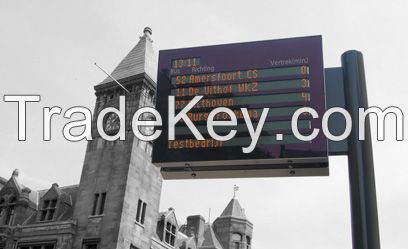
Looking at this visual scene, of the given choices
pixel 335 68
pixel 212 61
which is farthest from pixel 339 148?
pixel 212 61

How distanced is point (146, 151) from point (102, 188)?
369 centimetres

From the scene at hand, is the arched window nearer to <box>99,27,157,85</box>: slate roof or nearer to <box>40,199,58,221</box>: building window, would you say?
<box>40,199,58,221</box>: building window

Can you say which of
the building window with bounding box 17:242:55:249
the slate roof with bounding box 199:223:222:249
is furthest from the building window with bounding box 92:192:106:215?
the slate roof with bounding box 199:223:222:249

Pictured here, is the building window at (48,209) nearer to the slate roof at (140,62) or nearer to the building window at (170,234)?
the building window at (170,234)

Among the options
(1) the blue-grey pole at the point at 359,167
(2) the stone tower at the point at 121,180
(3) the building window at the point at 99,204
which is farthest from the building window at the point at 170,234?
(1) the blue-grey pole at the point at 359,167

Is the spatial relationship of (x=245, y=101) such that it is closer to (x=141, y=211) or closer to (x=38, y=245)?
(x=141, y=211)

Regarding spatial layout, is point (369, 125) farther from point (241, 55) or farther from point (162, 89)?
point (162, 89)

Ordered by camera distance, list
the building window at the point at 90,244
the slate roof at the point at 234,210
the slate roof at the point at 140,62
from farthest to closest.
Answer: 1. the slate roof at the point at 234,210
2. the slate roof at the point at 140,62
3. the building window at the point at 90,244

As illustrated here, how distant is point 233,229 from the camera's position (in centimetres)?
4762

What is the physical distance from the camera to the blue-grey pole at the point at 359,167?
7.49m

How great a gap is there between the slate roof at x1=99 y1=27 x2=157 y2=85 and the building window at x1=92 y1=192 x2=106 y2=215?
26.3ft

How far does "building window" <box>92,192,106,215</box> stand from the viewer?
98.6 ft

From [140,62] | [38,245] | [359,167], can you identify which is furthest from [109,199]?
[359,167]

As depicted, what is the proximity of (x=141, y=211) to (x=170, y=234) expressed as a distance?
603 centimetres
